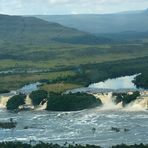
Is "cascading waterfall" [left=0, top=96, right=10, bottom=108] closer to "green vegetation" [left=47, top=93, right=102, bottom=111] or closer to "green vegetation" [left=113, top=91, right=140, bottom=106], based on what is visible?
"green vegetation" [left=47, top=93, right=102, bottom=111]

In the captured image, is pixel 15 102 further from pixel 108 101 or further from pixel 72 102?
pixel 108 101

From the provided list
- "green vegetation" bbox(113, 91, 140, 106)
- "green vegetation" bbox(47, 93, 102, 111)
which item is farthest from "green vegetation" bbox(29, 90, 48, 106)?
"green vegetation" bbox(113, 91, 140, 106)

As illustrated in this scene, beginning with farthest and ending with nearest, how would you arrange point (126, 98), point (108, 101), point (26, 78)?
point (26, 78) < point (108, 101) < point (126, 98)

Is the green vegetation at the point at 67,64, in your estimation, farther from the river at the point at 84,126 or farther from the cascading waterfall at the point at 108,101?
the river at the point at 84,126

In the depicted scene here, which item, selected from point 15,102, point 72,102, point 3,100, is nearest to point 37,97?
point 15,102

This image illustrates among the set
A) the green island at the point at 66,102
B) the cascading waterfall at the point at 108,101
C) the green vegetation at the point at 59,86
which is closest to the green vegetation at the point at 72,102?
the green island at the point at 66,102

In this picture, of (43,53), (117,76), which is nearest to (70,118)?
(117,76)
